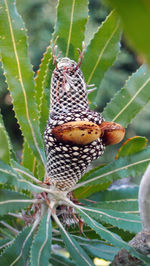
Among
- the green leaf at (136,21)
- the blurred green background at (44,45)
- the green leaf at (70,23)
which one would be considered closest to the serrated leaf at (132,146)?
the green leaf at (70,23)

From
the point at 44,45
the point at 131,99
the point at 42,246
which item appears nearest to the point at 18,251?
the point at 42,246

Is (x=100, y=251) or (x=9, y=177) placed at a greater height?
(x=9, y=177)

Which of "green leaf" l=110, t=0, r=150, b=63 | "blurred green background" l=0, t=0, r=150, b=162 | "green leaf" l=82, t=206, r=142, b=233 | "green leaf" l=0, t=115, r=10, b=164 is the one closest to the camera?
"green leaf" l=110, t=0, r=150, b=63

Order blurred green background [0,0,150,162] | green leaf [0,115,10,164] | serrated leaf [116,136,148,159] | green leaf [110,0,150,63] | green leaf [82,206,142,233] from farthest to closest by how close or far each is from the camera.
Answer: blurred green background [0,0,150,162] < serrated leaf [116,136,148,159] < green leaf [82,206,142,233] < green leaf [0,115,10,164] < green leaf [110,0,150,63]

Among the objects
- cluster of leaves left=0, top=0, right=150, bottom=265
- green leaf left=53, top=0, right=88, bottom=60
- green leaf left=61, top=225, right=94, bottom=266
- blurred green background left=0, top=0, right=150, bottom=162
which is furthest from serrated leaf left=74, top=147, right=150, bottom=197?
blurred green background left=0, top=0, right=150, bottom=162

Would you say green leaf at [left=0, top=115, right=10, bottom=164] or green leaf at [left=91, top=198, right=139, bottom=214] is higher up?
green leaf at [left=0, top=115, right=10, bottom=164]

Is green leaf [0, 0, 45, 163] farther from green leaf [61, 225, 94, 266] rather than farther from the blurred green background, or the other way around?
the blurred green background

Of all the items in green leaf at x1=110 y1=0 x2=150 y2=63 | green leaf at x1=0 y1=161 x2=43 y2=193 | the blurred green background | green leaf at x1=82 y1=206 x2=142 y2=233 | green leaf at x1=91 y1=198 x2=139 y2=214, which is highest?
the blurred green background

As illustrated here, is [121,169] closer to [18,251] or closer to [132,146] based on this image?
[132,146]
